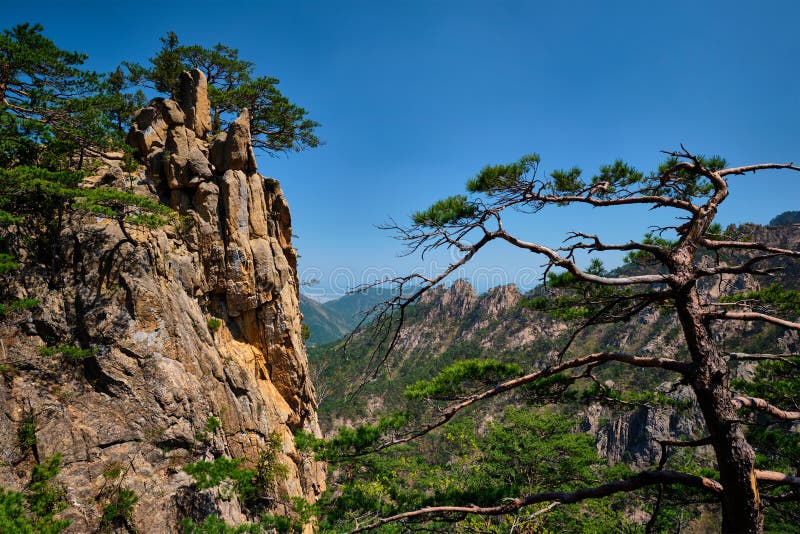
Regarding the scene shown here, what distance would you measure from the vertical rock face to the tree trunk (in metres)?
10.4

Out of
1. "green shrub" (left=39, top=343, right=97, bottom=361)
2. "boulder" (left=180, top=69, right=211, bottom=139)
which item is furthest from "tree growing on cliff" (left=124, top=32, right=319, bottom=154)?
"green shrub" (left=39, top=343, right=97, bottom=361)

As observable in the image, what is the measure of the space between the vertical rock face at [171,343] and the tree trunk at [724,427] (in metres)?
10.4

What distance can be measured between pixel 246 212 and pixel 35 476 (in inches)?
384

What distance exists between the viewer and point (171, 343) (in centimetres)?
1055

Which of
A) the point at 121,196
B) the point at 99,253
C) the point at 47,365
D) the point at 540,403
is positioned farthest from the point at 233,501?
the point at 540,403

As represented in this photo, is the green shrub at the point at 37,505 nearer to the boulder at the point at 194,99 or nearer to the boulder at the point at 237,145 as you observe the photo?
the boulder at the point at 237,145

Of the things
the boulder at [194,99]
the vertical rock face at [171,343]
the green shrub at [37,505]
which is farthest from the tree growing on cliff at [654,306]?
the boulder at [194,99]

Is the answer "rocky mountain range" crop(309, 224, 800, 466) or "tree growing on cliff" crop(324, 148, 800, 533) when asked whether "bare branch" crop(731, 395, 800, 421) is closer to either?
"tree growing on cliff" crop(324, 148, 800, 533)

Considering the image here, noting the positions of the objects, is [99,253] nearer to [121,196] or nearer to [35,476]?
[121,196]

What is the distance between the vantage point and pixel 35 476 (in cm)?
757

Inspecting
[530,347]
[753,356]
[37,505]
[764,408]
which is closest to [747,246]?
[753,356]

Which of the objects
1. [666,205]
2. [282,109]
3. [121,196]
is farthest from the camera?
[282,109]

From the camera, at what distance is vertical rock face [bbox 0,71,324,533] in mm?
8477

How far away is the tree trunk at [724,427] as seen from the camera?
10.7ft
